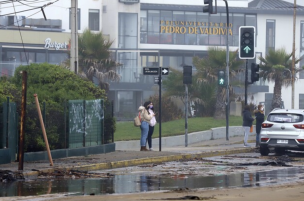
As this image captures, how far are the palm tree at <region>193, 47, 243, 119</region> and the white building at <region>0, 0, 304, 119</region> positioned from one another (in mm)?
14899

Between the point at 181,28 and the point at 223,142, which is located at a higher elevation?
the point at 181,28

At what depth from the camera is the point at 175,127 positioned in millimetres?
34312

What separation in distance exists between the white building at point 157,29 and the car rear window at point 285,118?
3147 cm

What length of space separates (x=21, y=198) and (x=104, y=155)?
8.62 m

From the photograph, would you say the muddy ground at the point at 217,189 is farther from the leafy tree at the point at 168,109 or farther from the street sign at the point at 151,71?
the leafy tree at the point at 168,109

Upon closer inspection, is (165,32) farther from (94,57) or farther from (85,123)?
(85,123)

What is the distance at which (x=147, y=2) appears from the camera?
57.6 m

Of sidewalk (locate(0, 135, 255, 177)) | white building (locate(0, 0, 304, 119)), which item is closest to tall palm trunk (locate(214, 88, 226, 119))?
white building (locate(0, 0, 304, 119))

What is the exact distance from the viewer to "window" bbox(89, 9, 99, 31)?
5597 cm

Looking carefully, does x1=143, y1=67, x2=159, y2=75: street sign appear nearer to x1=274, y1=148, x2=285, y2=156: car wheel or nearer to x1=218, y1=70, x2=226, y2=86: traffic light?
x1=274, y1=148, x2=285, y2=156: car wheel

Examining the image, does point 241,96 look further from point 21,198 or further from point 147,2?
point 21,198

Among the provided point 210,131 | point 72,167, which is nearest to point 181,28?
point 210,131

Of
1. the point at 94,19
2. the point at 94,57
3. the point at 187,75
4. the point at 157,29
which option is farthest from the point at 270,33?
the point at 187,75

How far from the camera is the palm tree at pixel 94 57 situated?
3284 centimetres
